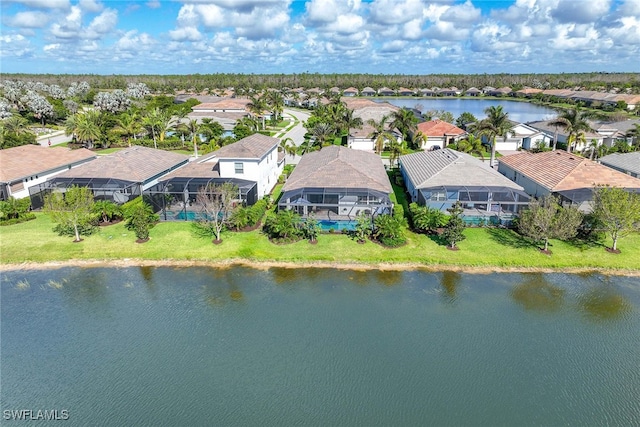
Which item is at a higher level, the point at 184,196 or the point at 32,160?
the point at 32,160

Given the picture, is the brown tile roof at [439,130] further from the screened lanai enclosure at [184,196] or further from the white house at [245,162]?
the screened lanai enclosure at [184,196]

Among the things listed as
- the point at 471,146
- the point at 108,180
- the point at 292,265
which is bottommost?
the point at 292,265

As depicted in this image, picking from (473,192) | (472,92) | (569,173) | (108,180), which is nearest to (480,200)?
(473,192)

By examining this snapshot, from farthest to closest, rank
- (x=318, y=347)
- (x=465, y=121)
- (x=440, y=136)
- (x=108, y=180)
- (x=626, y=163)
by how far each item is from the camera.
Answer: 1. (x=465, y=121)
2. (x=440, y=136)
3. (x=626, y=163)
4. (x=108, y=180)
5. (x=318, y=347)

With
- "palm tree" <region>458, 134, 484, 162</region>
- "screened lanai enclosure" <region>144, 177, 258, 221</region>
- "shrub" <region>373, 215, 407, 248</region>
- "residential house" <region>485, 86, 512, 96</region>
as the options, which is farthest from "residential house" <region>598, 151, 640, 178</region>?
"residential house" <region>485, 86, 512, 96</region>

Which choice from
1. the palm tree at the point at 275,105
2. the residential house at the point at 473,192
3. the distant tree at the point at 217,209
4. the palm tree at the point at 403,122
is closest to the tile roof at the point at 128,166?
the distant tree at the point at 217,209

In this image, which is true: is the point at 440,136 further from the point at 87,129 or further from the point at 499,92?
the point at 499,92

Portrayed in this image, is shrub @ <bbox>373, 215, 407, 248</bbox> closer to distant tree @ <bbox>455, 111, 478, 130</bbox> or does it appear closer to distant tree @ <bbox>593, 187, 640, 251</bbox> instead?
distant tree @ <bbox>593, 187, 640, 251</bbox>
